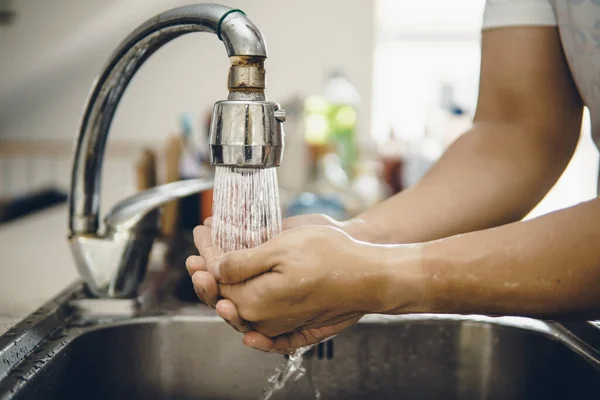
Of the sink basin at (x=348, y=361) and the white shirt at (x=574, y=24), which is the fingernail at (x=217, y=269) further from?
the white shirt at (x=574, y=24)

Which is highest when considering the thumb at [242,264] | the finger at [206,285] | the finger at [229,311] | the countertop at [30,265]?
the thumb at [242,264]

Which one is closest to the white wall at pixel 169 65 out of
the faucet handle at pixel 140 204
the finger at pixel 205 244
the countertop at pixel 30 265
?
the countertop at pixel 30 265

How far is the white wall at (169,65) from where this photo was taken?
94.6 inches

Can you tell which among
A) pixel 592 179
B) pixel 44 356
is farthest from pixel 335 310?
pixel 592 179

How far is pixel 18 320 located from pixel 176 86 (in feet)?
6.27

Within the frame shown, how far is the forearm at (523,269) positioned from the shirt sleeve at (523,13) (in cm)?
37

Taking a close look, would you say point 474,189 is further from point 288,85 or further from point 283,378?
point 288,85

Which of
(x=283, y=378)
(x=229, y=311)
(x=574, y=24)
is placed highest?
(x=574, y=24)

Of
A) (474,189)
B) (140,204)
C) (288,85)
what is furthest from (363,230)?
(288,85)

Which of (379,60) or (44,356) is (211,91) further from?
(44,356)

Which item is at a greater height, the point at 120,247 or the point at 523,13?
the point at 523,13

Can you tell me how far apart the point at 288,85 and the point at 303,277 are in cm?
213

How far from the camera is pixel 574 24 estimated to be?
2.45ft

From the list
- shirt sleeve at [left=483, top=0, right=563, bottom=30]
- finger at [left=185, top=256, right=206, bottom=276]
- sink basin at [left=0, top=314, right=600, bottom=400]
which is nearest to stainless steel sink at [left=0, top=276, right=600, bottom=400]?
sink basin at [left=0, top=314, right=600, bottom=400]
